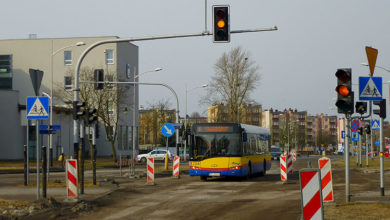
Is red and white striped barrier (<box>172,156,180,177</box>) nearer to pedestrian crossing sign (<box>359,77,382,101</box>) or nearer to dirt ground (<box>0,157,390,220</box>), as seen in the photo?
dirt ground (<box>0,157,390,220</box>)

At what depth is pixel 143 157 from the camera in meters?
66.0

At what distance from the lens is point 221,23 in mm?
17984

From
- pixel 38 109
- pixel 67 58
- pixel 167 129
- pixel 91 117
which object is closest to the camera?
pixel 38 109

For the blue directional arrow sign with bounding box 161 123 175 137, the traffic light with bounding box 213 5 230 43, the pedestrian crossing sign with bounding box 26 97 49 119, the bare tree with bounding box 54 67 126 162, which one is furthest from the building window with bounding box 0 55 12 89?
the traffic light with bounding box 213 5 230 43

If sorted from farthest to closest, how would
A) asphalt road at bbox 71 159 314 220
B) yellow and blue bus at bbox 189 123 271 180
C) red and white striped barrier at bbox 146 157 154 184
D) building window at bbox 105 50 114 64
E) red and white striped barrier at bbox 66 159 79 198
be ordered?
1. building window at bbox 105 50 114 64
2. yellow and blue bus at bbox 189 123 271 180
3. red and white striped barrier at bbox 146 157 154 184
4. red and white striped barrier at bbox 66 159 79 198
5. asphalt road at bbox 71 159 314 220

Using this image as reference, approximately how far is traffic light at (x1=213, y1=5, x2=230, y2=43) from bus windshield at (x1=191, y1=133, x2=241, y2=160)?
1053 centimetres

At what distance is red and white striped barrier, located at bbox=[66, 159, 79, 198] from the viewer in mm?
17214

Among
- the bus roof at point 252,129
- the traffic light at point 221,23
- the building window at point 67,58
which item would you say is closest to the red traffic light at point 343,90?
the traffic light at point 221,23

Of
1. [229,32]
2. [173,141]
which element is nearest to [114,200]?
[229,32]

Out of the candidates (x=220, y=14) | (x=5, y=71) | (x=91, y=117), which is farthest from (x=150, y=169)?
(x=5, y=71)

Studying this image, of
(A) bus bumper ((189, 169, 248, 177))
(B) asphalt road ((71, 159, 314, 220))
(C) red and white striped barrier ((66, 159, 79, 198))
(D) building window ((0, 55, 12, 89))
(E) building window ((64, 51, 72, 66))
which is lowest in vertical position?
(B) asphalt road ((71, 159, 314, 220))

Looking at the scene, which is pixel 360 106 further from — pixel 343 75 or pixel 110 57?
pixel 110 57

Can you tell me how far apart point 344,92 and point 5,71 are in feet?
232

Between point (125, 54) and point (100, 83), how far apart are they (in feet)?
190
